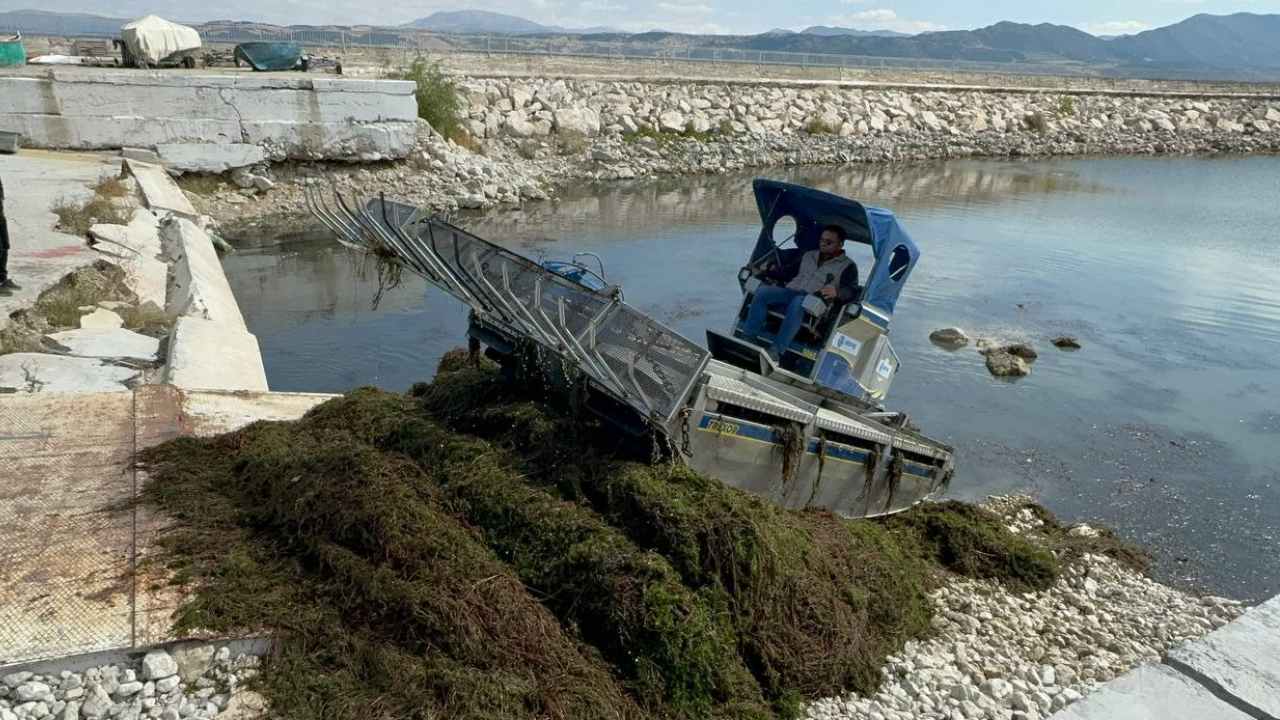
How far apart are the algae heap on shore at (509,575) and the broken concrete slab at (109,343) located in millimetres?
3251

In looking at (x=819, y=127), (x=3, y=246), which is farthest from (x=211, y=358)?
(x=819, y=127)

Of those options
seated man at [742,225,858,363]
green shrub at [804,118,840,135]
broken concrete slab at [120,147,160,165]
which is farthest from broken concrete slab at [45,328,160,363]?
green shrub at [804,118,840,135]

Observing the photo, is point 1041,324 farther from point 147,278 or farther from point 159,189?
point 159,189

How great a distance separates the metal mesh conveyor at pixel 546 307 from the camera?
6.22 metres

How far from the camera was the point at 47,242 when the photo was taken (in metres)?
13.4

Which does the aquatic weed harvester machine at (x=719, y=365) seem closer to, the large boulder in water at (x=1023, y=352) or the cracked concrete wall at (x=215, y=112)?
the large boulder in water at (x=1023, y=352)

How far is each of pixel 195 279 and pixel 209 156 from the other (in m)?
10.4

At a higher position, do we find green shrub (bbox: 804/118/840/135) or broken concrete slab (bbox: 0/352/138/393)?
green shrub (bbox: 804/118/840/135)

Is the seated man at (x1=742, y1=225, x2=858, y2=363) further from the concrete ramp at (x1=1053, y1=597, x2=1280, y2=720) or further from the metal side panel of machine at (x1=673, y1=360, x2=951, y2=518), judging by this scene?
the concrete ramp at (x1=1053, y1=597, x2=1280, y2=720)

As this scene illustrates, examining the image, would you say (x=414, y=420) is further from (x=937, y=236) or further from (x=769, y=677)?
(x=937, y=236)

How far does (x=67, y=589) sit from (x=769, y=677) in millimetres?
4142

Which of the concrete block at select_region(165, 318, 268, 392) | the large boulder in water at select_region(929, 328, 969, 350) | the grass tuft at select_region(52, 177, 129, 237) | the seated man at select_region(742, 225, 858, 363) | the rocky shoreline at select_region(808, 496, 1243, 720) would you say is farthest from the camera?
the large boulder in water at select_region(929, 328, 969, 350)

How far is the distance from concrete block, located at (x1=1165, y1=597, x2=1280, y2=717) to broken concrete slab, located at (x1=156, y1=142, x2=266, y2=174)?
2285cm

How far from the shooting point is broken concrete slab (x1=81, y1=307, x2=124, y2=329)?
426 inches
